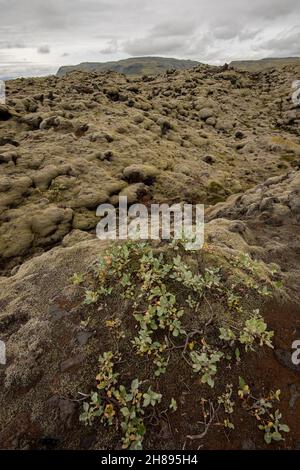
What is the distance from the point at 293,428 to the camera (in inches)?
274

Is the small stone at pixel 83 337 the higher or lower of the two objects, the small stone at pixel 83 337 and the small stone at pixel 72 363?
the higher

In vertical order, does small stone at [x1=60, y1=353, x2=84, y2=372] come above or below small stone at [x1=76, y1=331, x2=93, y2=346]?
below

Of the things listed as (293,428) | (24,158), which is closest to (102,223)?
(24,158)

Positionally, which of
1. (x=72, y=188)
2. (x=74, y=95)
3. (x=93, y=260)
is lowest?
(x=72, y=188)

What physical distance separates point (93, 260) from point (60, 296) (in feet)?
5.74

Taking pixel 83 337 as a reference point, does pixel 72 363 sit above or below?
below

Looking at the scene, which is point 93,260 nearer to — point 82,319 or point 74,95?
point 82,319

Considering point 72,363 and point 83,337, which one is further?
point 83,337

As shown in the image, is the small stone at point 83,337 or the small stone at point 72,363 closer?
the small stone at point 72,363

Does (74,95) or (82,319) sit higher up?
(74,95)

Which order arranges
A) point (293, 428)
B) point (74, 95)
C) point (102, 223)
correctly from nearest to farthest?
point (293, 428) < point (102, 223) < point (74, 95)

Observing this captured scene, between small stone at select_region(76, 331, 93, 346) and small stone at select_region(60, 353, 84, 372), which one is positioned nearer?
small stone at select_region(60, 353, 84, 372)
